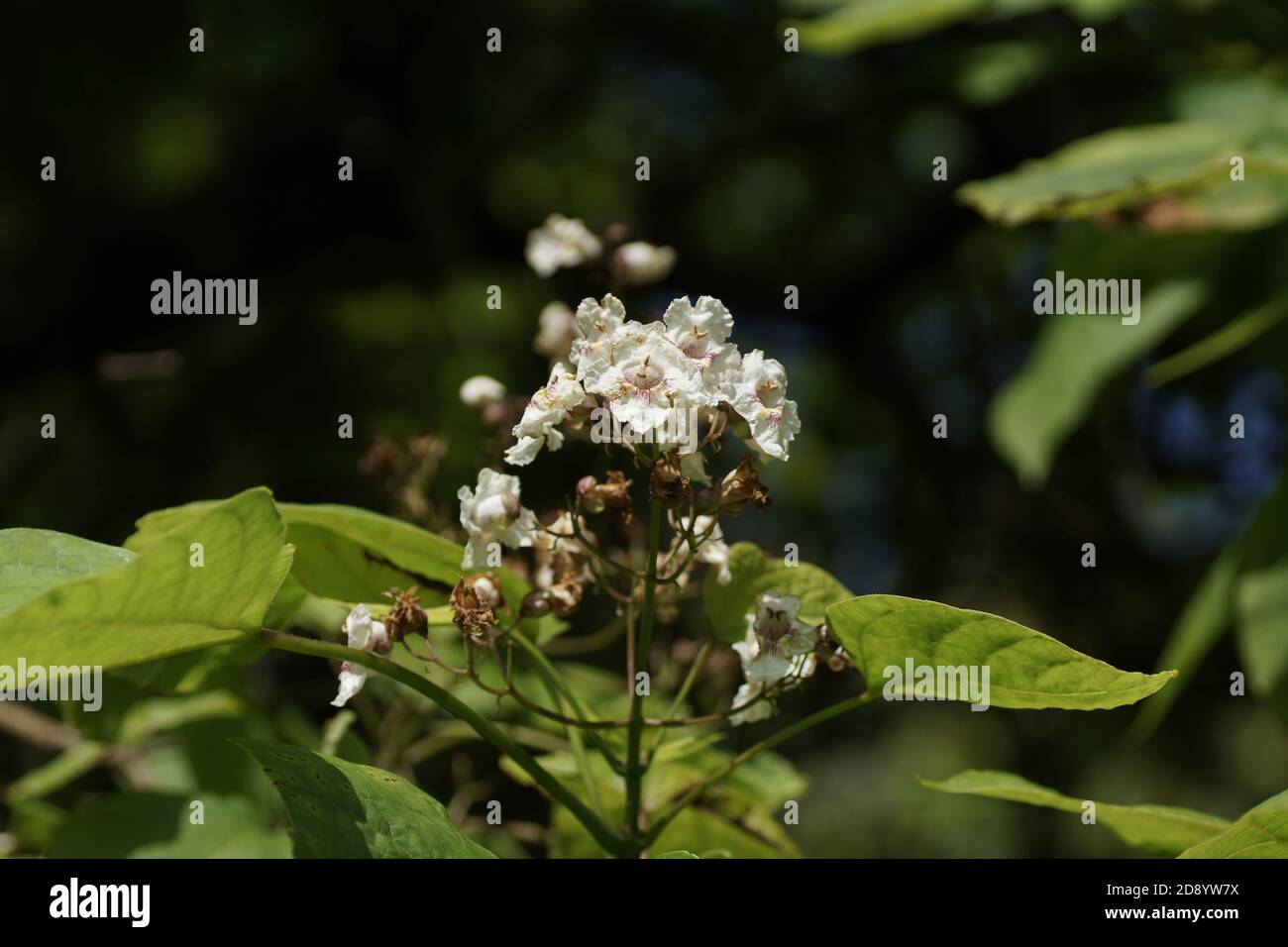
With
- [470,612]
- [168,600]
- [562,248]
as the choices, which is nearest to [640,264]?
[562,248]

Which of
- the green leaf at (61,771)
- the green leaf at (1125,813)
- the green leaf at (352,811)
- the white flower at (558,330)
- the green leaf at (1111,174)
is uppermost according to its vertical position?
the green leaf at (1111,174)

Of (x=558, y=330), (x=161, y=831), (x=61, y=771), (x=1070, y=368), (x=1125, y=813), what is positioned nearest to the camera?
(x=1125, y=813)

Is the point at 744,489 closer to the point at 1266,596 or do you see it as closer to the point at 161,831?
the point at 161,831

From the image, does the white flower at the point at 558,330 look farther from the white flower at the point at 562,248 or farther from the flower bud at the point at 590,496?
the flower bud at the point at 590,496

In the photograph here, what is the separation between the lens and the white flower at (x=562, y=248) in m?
1.15

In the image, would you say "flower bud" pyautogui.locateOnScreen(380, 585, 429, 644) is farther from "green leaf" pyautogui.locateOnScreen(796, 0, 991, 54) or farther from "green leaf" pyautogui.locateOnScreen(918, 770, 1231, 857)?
"green leaf" pyautogui.locateOnScreen(796, 0, 991, 54)

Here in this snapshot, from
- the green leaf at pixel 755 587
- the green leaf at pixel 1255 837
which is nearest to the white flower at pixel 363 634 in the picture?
the green leaf at pixel 755 587

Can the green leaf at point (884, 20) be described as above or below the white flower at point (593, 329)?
above

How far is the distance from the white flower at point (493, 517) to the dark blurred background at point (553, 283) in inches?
87.4

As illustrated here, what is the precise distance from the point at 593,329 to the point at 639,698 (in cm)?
23

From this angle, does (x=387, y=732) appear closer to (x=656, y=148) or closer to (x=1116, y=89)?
(x=1116, y=89)

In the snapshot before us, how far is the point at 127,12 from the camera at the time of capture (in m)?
A: 3.14

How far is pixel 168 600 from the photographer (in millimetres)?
677
